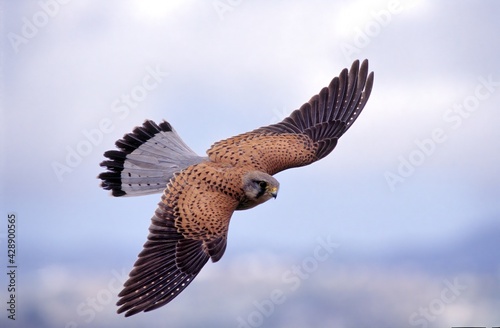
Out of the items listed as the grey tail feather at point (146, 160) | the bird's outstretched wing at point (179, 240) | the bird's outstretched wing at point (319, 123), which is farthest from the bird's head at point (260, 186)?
the bird's outstretched wing at point (319, 123)

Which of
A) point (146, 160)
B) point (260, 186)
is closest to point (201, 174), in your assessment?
point (260, 186)

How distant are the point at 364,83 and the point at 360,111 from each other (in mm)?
364

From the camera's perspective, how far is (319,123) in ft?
36.8

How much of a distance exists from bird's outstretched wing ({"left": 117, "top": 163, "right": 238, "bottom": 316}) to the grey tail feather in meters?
0.40

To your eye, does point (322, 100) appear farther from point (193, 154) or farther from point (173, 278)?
point (173, 278)

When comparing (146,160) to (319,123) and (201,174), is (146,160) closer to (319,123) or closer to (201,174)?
(201,174)

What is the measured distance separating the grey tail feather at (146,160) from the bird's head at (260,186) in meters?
0.82

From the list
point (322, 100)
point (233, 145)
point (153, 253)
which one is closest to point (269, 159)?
point (233, 145)

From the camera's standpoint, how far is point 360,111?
11297mm

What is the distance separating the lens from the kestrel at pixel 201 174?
8906 millimetres

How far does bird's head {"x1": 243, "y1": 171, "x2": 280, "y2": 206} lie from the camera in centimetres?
948

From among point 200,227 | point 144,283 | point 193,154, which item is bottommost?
point 144,283

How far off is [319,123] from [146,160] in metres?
2.39

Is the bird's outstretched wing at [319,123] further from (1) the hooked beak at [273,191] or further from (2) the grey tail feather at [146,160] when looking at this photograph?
(1) the hooked beak at [273,191]
